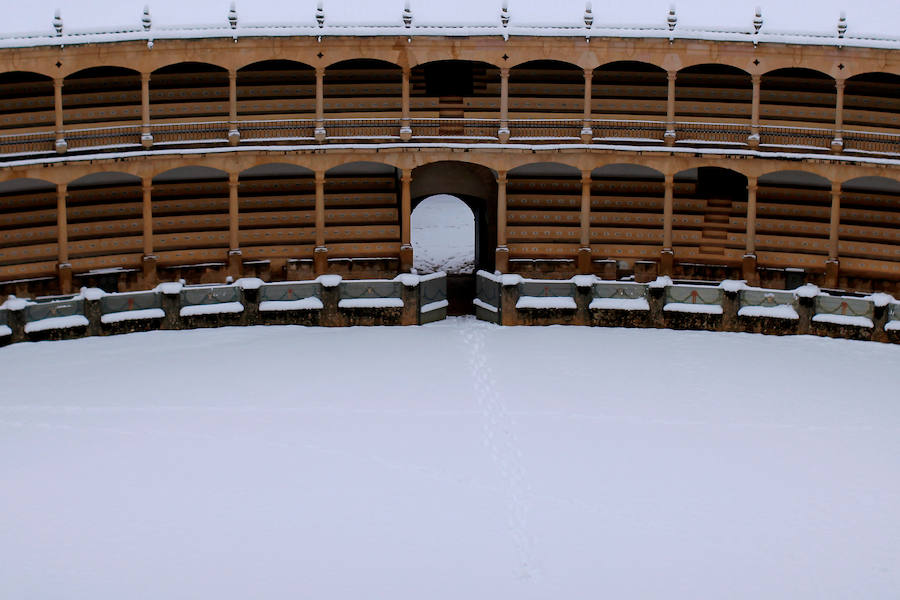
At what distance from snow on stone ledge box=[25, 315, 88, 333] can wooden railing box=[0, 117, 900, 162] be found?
5566 millimetres

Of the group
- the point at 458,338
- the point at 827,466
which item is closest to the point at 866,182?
the point at 458,338

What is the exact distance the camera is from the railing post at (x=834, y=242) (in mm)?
33125

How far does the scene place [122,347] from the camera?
2889 centimetres

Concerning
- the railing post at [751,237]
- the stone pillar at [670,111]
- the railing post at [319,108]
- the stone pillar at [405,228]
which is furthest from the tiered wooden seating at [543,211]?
the railing post at [319,108]

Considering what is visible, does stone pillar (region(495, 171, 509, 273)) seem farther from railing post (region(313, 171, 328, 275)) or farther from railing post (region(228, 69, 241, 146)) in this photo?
railing post (region(228, 69, 241, 146))

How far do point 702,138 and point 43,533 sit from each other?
2255 centimetres

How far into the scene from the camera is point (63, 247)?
3231 cm

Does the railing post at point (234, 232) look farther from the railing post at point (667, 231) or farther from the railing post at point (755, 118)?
the railing post at point (755, 118)

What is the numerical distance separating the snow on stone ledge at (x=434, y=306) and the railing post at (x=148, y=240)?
7603mm

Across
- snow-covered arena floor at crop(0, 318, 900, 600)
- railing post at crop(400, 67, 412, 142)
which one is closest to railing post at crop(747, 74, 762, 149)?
snow-covered arena floor at crop(0, 318, 900, 600)

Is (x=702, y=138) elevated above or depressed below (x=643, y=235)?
above

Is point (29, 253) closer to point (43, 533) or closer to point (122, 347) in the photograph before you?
point (122, 347)

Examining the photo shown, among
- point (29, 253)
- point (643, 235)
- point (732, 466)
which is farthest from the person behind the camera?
point (643, 235)

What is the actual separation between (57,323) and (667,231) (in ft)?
54.7
